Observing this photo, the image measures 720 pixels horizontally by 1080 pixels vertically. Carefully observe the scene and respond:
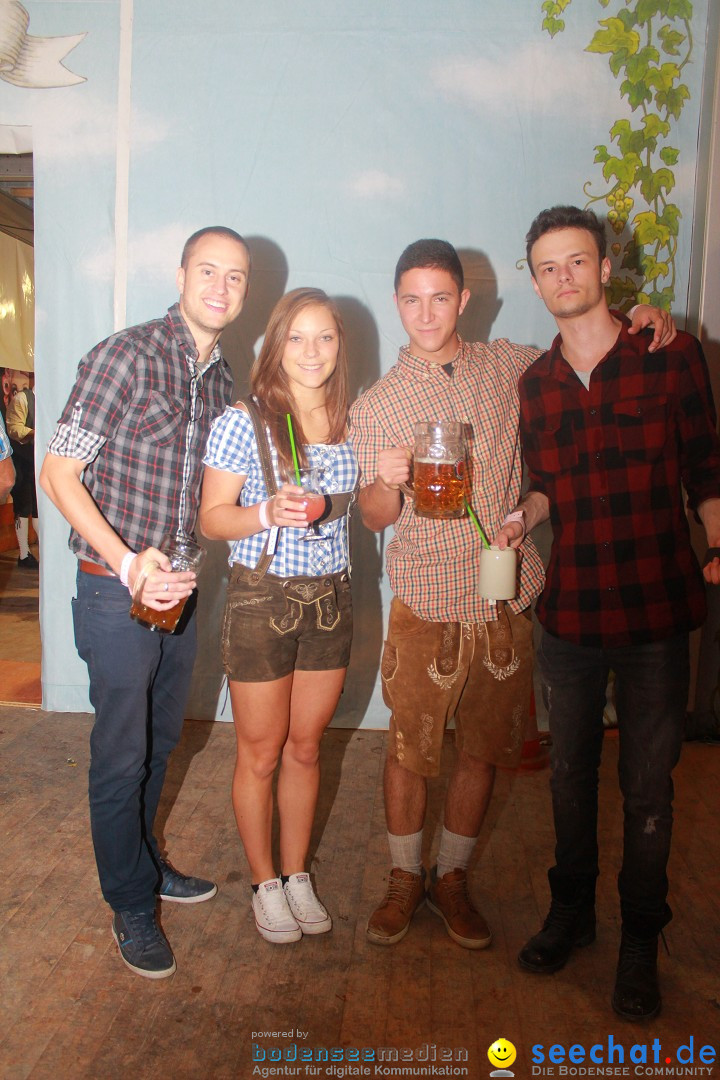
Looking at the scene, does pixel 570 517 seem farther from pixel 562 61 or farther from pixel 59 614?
pixel 59 614

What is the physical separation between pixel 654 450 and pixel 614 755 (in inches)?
79.7

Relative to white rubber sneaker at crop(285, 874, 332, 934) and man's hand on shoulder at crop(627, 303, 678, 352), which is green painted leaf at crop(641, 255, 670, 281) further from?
white rubber sneaker at crop(285, 874, 332, 934)

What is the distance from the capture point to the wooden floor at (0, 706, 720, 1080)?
74.2 inches

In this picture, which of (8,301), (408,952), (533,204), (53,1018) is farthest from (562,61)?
(8,301)

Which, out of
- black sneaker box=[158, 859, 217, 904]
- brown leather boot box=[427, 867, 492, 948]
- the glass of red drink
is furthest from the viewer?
black sneaker box=[158, 859, 217, 904]

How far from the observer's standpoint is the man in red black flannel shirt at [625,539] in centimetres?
197

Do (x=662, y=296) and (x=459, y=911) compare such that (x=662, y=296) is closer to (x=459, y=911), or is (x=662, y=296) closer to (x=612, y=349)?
(x=612, y=349)

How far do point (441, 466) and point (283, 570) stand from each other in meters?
0.47

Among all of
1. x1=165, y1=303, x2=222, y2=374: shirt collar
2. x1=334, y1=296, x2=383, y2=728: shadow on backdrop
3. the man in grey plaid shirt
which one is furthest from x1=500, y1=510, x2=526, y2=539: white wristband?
x1=334, y1=296, x2=383, y2=728: shadow on backdrop

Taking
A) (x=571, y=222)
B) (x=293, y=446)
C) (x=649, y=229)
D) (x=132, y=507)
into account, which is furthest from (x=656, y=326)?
(x=649, y=229)

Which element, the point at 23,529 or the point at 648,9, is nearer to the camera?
the point at 648,9

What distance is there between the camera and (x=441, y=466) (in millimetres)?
1988

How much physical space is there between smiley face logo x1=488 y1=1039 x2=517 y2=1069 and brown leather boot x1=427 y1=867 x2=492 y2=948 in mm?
357

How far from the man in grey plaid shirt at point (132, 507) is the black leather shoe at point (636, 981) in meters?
1.10
